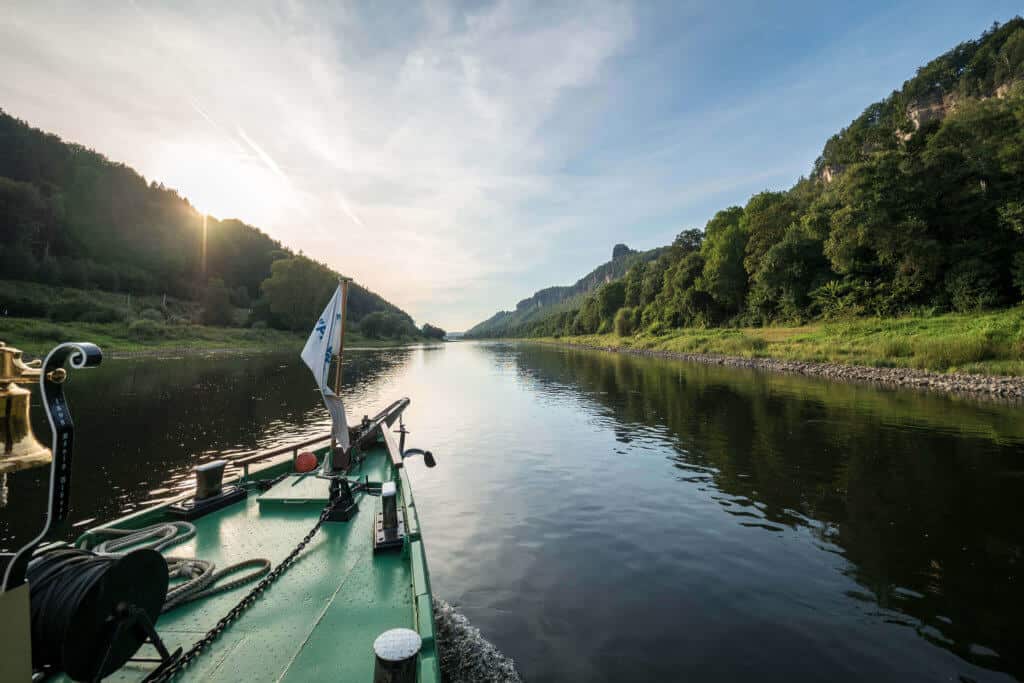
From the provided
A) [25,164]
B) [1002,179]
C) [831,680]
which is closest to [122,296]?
[25,164]

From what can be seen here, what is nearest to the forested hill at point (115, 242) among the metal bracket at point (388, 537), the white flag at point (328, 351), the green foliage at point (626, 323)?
the green foliage at point (626, 323)

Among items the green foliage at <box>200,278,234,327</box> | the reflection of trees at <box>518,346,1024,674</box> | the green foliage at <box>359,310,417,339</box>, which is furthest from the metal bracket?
the green foliage at <box>359,310,417,339</box>

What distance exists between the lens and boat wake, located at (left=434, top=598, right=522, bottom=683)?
241 inches

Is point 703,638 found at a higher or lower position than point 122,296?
lower

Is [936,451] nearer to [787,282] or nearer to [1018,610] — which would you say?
[1018,610]

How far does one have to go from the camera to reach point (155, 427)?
21.7 metres

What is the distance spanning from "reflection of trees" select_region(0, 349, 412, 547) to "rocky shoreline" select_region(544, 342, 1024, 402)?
35.7 m

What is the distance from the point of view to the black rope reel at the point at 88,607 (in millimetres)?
3152

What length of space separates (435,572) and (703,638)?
5032 mm

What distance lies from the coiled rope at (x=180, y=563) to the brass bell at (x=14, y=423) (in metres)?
2.75

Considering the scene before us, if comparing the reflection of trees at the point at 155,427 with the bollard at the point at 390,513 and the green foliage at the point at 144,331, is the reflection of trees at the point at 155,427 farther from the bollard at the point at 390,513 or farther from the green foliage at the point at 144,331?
the green foliage at the point at 144,331

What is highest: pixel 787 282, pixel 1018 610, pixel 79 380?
pixel 787 282

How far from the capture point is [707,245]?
279 ft

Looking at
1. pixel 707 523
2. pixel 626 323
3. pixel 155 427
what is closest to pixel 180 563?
pixel 707 523
